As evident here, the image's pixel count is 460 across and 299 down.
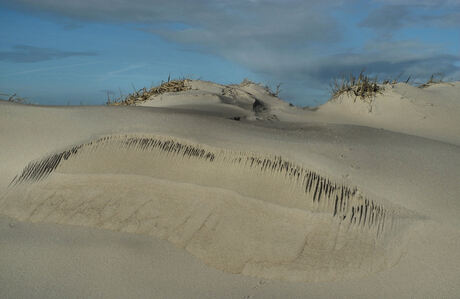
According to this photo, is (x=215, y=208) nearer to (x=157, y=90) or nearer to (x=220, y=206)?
(x=220, y=206)

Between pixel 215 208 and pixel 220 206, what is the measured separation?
0.10ft


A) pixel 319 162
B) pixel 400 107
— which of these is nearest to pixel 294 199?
pixel 319 162

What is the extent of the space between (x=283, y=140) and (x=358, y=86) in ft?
9.19

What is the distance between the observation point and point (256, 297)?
1.67 meters

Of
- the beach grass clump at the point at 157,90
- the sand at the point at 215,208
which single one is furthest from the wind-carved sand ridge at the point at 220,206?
the beach grass clump at the point at 157,90

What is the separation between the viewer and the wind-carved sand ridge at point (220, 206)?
1.88 meters

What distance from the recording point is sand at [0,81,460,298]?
176cm

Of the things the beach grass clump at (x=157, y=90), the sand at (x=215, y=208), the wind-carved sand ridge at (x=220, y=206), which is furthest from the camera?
the beach grass clump at (x=157, y=90)

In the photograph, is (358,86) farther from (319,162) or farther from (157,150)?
(157,150)

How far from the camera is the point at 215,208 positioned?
2096 millimetres

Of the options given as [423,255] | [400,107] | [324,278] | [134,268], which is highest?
[400,107]

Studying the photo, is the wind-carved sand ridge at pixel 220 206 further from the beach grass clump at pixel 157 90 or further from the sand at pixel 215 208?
the beach grass clump at pixel 157 90

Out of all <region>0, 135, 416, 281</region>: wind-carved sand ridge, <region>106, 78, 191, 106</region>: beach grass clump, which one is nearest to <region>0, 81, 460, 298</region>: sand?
<region>0, 135, 416, 281</region>: wind-carved sand ridge

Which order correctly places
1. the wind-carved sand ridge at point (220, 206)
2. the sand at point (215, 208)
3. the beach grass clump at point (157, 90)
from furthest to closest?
1. the beach grass clump at point (157, 90)
2. the wind-carved sand ridge at point (220, 206)
3. the sand at point (215, 208)
